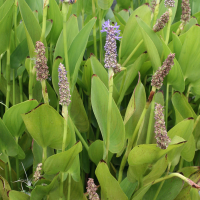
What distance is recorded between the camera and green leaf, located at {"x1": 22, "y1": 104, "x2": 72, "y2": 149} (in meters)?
0.50

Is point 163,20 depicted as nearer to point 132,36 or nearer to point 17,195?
point 132,36

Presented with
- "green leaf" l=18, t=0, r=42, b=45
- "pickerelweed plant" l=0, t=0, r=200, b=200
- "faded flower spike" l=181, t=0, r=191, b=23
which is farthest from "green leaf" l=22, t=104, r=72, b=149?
"faded flower spike" l=181, t=0, r=191, b=23

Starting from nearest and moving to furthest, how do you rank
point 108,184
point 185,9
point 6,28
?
point 108,184
point 6,28
point 185,9

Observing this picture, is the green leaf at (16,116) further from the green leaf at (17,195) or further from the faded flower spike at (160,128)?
the faded flower spike at (160,128)

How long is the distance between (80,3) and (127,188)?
0.64 m

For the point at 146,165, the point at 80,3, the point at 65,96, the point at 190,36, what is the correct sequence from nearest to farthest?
the point at 65,96 < the point at 146,165 < the point at 190,36 < the point at 80,3

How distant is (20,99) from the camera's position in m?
0.75

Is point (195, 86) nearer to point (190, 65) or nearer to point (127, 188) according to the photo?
point (190, 65)

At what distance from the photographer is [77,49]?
64 centimetres

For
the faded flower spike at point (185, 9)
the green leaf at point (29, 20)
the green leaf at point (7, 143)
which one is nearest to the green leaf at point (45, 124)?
the green leaf at point (7, 143)

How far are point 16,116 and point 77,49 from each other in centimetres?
21

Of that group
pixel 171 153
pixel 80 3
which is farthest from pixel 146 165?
pixel 80 3

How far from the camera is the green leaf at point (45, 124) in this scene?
0.50 metres

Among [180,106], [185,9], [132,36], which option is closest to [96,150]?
[180,106]
